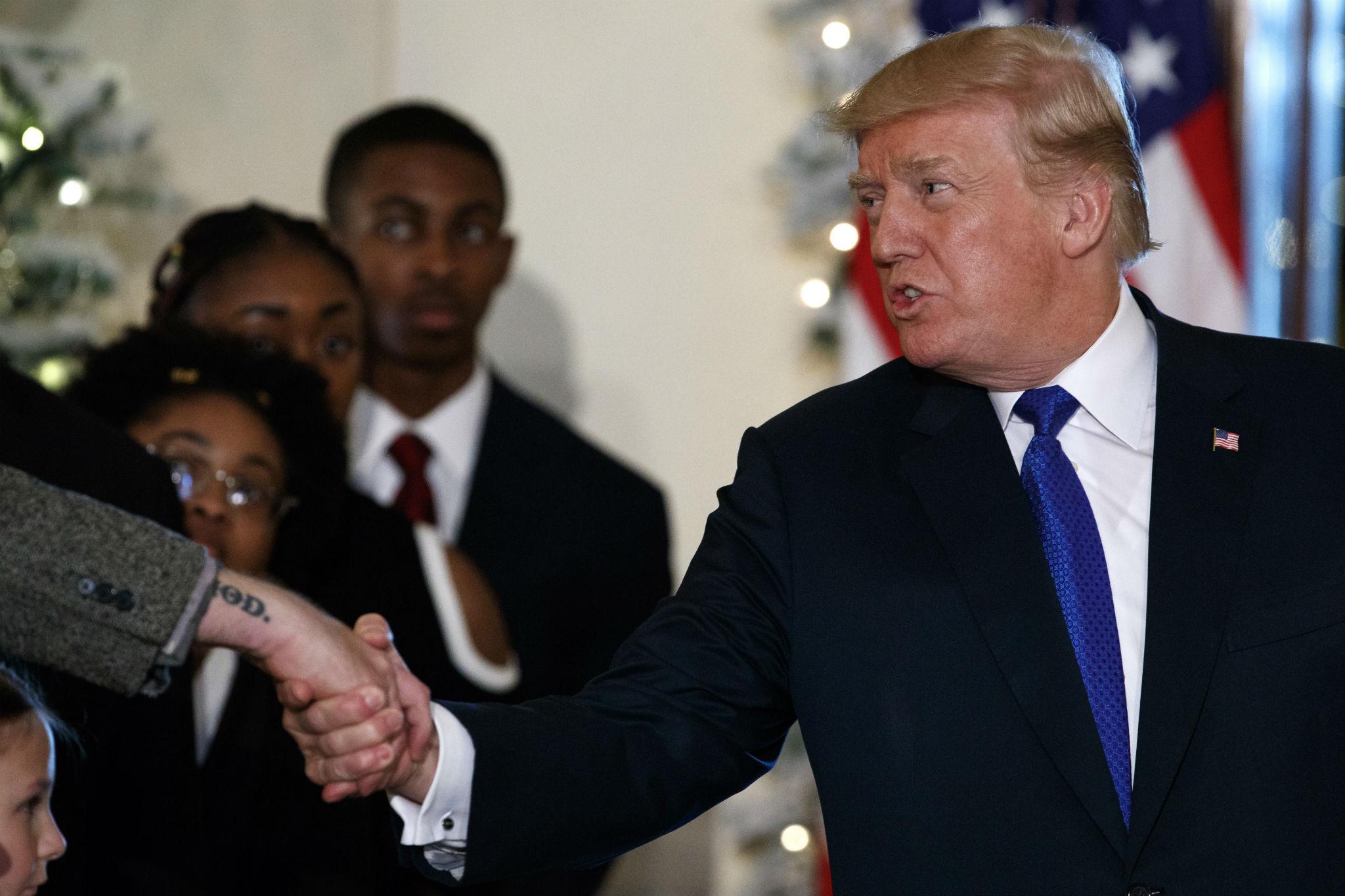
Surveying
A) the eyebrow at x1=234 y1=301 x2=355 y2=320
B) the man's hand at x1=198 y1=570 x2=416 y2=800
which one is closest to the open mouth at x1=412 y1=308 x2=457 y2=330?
the eyebrow at x1=234 y1=301 x2=355 y2=320

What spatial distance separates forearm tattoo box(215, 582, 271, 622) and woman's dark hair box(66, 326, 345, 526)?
114 centimetres

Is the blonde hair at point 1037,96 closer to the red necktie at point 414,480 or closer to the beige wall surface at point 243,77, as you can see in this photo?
the red necktie at point 414,480

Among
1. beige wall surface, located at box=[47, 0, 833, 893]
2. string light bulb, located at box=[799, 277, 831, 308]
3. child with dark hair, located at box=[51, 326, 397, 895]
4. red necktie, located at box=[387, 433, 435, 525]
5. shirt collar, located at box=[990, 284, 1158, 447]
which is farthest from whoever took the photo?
beige wall surface, located at box=[47, 0, 833, 893]

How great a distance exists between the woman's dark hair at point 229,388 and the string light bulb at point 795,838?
2.29 meters

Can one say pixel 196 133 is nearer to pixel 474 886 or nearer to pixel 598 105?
pixel 598 105

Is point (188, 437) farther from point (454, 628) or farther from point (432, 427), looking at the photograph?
point (432, 427)

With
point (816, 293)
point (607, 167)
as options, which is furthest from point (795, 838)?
point (607, 167)

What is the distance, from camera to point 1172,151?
492cm

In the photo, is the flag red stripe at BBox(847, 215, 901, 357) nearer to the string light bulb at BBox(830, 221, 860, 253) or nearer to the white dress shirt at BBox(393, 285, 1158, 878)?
the string light bulb at BBox(830, 221, 860, 253)

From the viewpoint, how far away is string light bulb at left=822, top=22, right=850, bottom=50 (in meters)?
5.43

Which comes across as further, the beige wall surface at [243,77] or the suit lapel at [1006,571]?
the beige wall surface at [243,77]

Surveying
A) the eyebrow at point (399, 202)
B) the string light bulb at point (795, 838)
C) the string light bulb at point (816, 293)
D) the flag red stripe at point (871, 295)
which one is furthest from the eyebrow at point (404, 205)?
the string light bulb at point (795, 838)

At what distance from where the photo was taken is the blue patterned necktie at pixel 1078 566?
1.95 metres

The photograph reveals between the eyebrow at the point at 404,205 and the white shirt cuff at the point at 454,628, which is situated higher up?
the eyebrow at the point at 404,205
